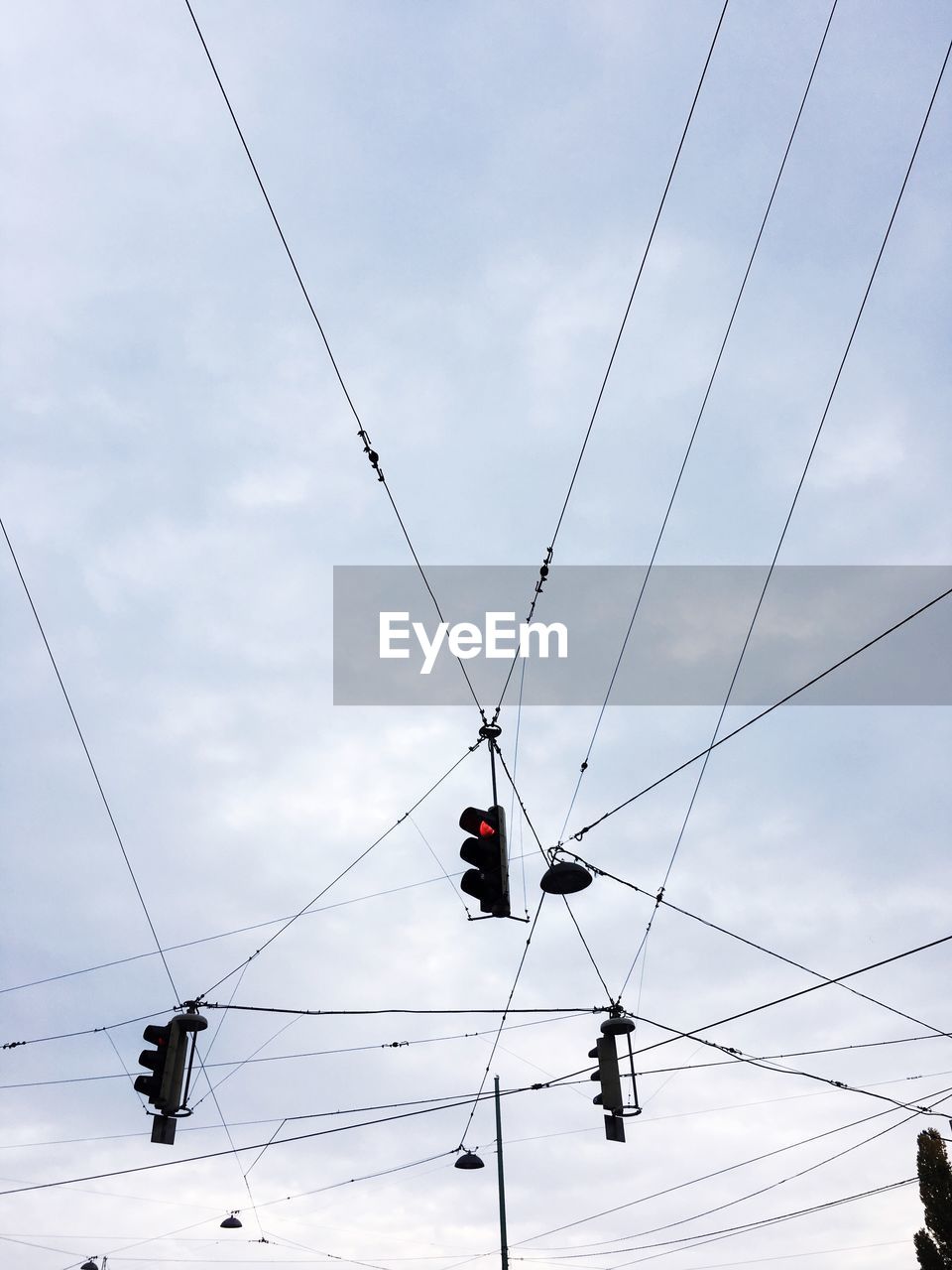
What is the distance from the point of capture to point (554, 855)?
1362cm

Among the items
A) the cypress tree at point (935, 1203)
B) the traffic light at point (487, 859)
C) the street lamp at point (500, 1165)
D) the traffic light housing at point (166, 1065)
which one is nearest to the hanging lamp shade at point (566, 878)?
the traffic light at point (487, 859)

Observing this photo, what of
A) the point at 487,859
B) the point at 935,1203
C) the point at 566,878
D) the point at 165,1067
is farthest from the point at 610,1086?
the point at 935,1203

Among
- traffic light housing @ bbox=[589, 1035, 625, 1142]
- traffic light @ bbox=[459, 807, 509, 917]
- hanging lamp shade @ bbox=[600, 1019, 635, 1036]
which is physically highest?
traffic light @ bbox=[459, 807, 509, 917]

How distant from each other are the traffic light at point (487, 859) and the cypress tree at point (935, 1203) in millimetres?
41362

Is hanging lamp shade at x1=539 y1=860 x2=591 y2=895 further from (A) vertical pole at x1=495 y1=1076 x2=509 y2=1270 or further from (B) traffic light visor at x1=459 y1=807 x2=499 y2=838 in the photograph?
(A) vertical pole at x1=495 y1=1076 x2=509 y2=1270

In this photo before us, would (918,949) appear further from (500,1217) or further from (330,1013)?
(500,1217)

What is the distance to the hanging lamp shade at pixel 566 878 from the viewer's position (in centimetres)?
1123

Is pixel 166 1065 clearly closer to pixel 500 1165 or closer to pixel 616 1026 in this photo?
pixel 616 1026

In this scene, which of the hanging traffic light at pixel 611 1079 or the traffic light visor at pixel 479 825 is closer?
the traffic light visor at pixel 479 825

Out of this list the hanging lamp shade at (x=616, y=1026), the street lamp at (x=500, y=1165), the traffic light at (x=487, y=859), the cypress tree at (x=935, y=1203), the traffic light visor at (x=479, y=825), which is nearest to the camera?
the traffic light at (x=487, y=859)

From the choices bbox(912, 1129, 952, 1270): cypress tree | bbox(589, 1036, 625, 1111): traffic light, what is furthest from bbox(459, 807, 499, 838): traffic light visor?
bbox(912, 1129, 952, 1270): cypress tree

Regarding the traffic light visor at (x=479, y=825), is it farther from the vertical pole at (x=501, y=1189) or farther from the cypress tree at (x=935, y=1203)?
the cypress tree at (x=935, y=1203)

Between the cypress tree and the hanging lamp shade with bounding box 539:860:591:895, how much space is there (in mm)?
39201

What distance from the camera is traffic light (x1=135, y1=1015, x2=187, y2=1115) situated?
11430mm
